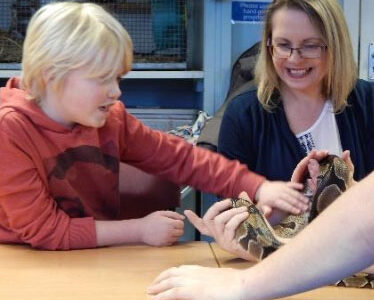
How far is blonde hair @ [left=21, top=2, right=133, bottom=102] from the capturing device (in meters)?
1.39

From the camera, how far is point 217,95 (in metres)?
3.11

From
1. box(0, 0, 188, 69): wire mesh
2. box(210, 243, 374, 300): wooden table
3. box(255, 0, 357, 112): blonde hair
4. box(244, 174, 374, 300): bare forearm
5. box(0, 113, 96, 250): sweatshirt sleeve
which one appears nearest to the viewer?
box(244, 174, 374, 300): bare forearm

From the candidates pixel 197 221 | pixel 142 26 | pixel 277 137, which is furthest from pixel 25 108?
pixel 142 26

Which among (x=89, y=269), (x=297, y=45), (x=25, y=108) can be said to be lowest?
(x=89, y=269)

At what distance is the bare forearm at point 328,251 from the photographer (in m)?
0.78

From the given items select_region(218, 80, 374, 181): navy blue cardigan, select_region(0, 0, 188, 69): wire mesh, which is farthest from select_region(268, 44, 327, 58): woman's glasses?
select_region(0, 0, 188, 69): wire mesh

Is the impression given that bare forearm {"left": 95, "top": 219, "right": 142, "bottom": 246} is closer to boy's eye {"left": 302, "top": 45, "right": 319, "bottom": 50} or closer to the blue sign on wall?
boy's eye {"left": 302, "top": 45, "right": 319, "bottom": 50}

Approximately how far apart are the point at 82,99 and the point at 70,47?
11 centimetres

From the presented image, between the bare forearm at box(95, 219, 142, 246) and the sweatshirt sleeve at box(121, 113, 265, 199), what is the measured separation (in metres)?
0.28

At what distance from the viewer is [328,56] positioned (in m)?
1.75

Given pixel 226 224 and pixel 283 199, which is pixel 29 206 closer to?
pixel 226 224

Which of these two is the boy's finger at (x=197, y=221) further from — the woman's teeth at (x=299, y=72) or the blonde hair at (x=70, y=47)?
the woman's teeth at (x=299, y=72)

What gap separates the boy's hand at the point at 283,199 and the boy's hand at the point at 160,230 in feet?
0.64

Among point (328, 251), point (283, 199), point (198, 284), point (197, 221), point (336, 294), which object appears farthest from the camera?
point (283, 199)
